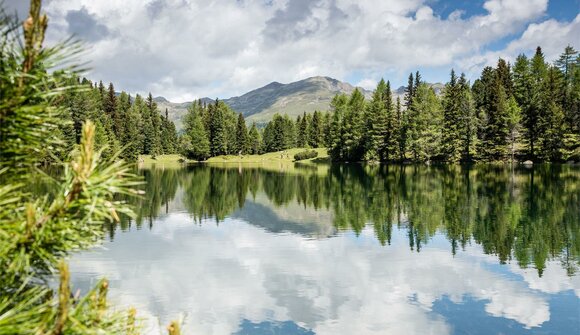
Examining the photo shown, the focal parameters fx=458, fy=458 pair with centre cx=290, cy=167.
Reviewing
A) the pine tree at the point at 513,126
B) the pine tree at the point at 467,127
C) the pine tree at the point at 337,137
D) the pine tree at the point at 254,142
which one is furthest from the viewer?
the pine tree at the point at 254,142

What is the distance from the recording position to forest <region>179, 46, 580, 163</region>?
10206 cm

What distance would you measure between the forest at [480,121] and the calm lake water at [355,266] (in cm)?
6185

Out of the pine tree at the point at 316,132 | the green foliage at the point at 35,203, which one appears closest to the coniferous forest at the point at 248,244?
the green foliage at the point at 35,203

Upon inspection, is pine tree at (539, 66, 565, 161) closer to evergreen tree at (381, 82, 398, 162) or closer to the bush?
evergreen tree at (381, 82, 398, 162)

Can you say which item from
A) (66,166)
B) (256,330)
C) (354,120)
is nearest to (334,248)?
(256,330)

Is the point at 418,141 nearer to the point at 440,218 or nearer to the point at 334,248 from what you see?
the point at 440,218

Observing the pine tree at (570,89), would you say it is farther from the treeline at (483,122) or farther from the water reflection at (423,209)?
the water reflection at (423,209)

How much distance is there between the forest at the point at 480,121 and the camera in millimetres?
102062

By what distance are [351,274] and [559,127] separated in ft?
307

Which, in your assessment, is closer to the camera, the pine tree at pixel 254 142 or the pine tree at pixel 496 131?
the pine tree at pixel 496 131

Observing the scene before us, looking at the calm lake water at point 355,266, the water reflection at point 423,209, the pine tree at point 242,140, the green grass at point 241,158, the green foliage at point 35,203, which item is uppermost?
the pine tree at point 242,140

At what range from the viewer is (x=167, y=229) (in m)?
36.0

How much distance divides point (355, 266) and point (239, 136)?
14350 centimetres

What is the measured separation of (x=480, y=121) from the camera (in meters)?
112
